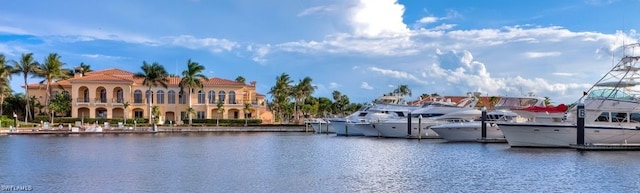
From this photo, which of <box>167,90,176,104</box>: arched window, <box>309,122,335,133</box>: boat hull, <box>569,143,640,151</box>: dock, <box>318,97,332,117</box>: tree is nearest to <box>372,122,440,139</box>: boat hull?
<box>569,143,640,151</box>: dock


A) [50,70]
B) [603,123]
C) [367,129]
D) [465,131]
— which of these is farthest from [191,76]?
[603,123]

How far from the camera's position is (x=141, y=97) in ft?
300

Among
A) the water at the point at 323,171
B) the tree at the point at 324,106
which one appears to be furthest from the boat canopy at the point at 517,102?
→ the tree at the point at 324,106

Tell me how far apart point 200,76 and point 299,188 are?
68.7m

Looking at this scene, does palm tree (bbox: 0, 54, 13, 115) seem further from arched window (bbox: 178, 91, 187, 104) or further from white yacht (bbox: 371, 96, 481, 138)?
white yacht (bbox: 371, 96, 481, 138)

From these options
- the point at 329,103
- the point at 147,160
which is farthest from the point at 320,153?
the point at 329,103

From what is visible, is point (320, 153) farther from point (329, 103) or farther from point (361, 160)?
point (329, 103)

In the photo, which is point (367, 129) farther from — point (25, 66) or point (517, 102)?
point (25, 66)

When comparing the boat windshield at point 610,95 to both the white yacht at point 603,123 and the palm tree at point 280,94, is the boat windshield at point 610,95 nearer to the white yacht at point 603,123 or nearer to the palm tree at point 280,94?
the white yacht at point 603,123

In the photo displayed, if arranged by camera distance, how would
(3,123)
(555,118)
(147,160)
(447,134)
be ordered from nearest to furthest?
(147,160) → (555,118) → (447,134) → (3,123)

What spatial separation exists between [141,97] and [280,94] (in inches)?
980

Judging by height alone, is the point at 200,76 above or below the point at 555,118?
above

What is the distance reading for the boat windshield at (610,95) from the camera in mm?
39188

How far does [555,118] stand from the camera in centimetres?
4378
